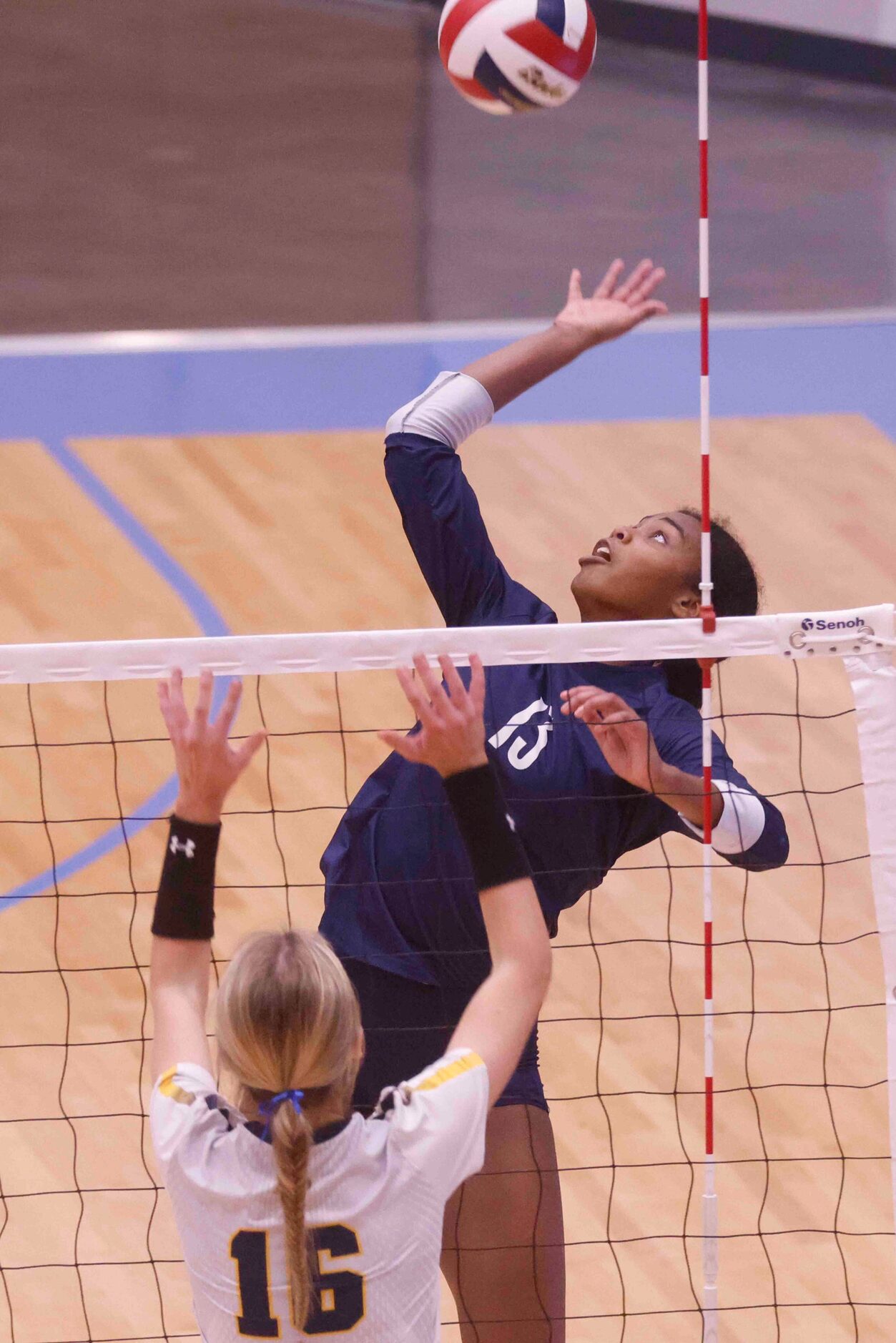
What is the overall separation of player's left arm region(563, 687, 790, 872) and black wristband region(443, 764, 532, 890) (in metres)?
0.60

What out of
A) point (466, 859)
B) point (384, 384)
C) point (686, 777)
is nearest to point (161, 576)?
point (384, 384)

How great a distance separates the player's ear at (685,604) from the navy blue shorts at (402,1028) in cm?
90

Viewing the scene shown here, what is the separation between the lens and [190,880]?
291 cm

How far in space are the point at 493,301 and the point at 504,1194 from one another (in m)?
8.05

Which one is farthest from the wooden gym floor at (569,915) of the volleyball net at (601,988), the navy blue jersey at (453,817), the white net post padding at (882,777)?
the white net post padding at (882,777)

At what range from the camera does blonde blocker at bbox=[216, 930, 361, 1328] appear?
2545mm

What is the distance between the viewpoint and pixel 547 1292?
3762 millimetres

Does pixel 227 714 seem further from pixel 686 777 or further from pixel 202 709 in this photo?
pixel 686 777

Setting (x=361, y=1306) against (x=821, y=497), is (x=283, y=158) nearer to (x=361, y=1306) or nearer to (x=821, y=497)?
(x=821, y=497)

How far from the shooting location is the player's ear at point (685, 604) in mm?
3961

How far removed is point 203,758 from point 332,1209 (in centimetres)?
74

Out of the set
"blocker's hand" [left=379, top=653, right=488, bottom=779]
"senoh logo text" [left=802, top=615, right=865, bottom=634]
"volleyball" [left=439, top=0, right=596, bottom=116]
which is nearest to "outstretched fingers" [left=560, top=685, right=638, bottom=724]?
"senoh logo text" [left=802, top=615, right=865, bottom=634]

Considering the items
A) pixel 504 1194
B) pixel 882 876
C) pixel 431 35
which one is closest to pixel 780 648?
pixel 882 876

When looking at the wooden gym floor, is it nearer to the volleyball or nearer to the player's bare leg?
the player's bare leg
